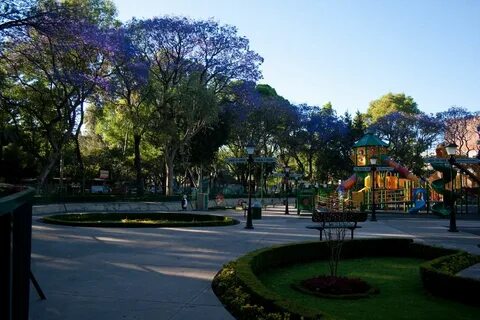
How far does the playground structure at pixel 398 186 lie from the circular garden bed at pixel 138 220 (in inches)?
395

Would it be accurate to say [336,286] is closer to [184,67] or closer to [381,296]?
[381,296]

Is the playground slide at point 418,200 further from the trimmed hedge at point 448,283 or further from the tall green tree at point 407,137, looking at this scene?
the tall green tree at point 407,137

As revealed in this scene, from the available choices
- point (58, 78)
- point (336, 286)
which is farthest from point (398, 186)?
point (336, 286)

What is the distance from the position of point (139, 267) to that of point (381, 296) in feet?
15.3

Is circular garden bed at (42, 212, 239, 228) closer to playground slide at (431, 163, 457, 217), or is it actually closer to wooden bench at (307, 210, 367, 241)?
wooden bench at (307, 210, 367, 241)

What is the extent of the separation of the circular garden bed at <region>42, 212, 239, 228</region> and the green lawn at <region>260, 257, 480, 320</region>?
360 inches

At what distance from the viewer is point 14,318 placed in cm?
429

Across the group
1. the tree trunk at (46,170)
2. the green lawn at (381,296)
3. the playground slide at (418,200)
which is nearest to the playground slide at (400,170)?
the playground slide at (418,200)

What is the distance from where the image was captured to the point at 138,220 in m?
22.5

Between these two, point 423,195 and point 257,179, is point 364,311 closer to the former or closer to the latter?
point 423,195

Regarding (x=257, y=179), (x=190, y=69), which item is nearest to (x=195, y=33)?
(x=190, y=69)

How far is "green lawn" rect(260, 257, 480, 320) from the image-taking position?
6895 mm

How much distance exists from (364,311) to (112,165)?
48.5 metres

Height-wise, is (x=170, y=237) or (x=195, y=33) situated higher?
(x=195, y=33)
